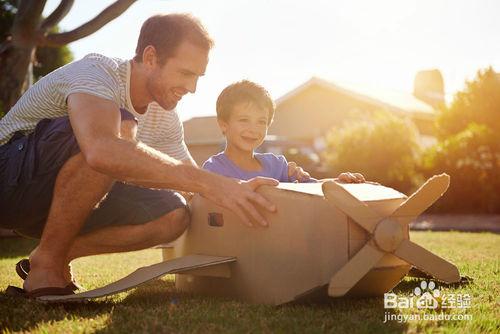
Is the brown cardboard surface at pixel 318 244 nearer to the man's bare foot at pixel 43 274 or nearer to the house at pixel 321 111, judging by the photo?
→ the man's bare foot at pixel 43 274

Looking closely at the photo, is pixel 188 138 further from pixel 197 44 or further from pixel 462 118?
pixel 197 44

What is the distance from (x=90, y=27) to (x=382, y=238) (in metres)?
6.71

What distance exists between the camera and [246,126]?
3.56m

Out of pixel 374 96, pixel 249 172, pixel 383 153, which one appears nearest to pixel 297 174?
pixel 249 172

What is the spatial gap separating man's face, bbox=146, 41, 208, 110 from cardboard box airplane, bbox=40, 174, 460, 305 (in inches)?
29.8

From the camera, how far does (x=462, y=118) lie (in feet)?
48.5

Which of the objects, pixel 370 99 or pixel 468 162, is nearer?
pixel 468 162

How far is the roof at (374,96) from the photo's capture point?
63.4ft

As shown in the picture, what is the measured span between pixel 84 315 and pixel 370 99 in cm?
1862

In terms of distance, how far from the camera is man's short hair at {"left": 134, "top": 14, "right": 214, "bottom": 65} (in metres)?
2.84

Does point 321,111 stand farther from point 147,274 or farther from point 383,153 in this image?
point 147,274

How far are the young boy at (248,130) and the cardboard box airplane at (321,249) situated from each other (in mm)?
992

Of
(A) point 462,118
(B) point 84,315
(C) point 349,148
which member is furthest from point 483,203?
(B) point 84,315

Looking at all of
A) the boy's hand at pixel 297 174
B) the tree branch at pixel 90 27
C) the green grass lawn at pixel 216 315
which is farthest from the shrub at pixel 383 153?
the green grass lawn at pixel 216 315
